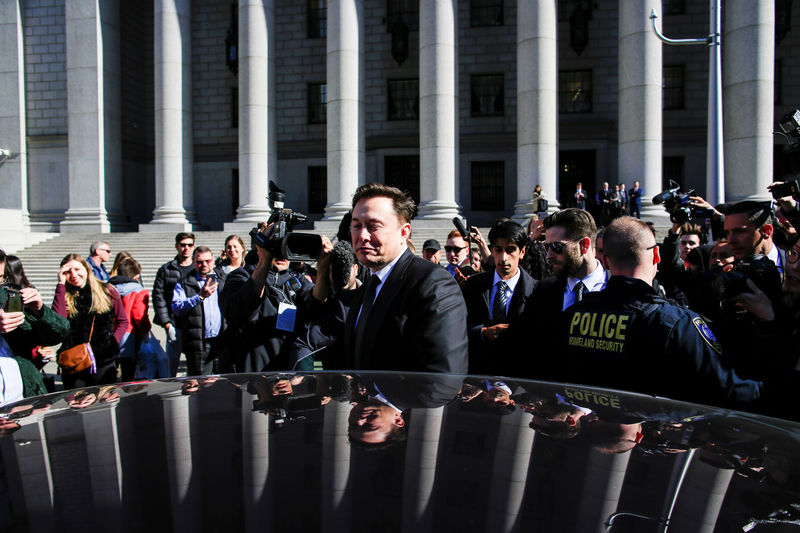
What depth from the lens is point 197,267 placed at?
23.8 ft

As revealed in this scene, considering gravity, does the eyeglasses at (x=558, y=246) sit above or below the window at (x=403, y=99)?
below

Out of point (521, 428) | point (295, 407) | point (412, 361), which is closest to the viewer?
point (521, 428)

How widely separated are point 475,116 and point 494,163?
207 cm

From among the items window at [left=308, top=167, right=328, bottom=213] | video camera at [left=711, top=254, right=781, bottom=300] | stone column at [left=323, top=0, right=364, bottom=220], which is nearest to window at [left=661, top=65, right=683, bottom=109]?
stone column at [left=323, top=0, right=364, bottom=220]

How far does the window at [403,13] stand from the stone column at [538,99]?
7.29m

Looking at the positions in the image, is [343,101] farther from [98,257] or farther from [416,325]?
[416,325]

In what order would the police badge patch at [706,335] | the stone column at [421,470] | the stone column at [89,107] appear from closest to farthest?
the stone column at [421,470] → the police badge patch at [706,335] → the stone column at [89,107]

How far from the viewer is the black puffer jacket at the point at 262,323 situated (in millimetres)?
4516

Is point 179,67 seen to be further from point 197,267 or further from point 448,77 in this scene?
point 197,267

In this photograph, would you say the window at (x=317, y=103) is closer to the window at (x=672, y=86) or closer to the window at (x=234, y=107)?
the window at (x=234, y=107)

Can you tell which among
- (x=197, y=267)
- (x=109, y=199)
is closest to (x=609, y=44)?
(x=109, y=199)

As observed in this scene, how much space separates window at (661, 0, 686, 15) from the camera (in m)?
24.2

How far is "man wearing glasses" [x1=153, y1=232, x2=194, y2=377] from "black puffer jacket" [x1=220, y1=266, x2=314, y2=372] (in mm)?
3023

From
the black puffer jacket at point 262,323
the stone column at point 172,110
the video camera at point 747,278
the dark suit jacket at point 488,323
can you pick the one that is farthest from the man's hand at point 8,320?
the stone column at point 172,110
